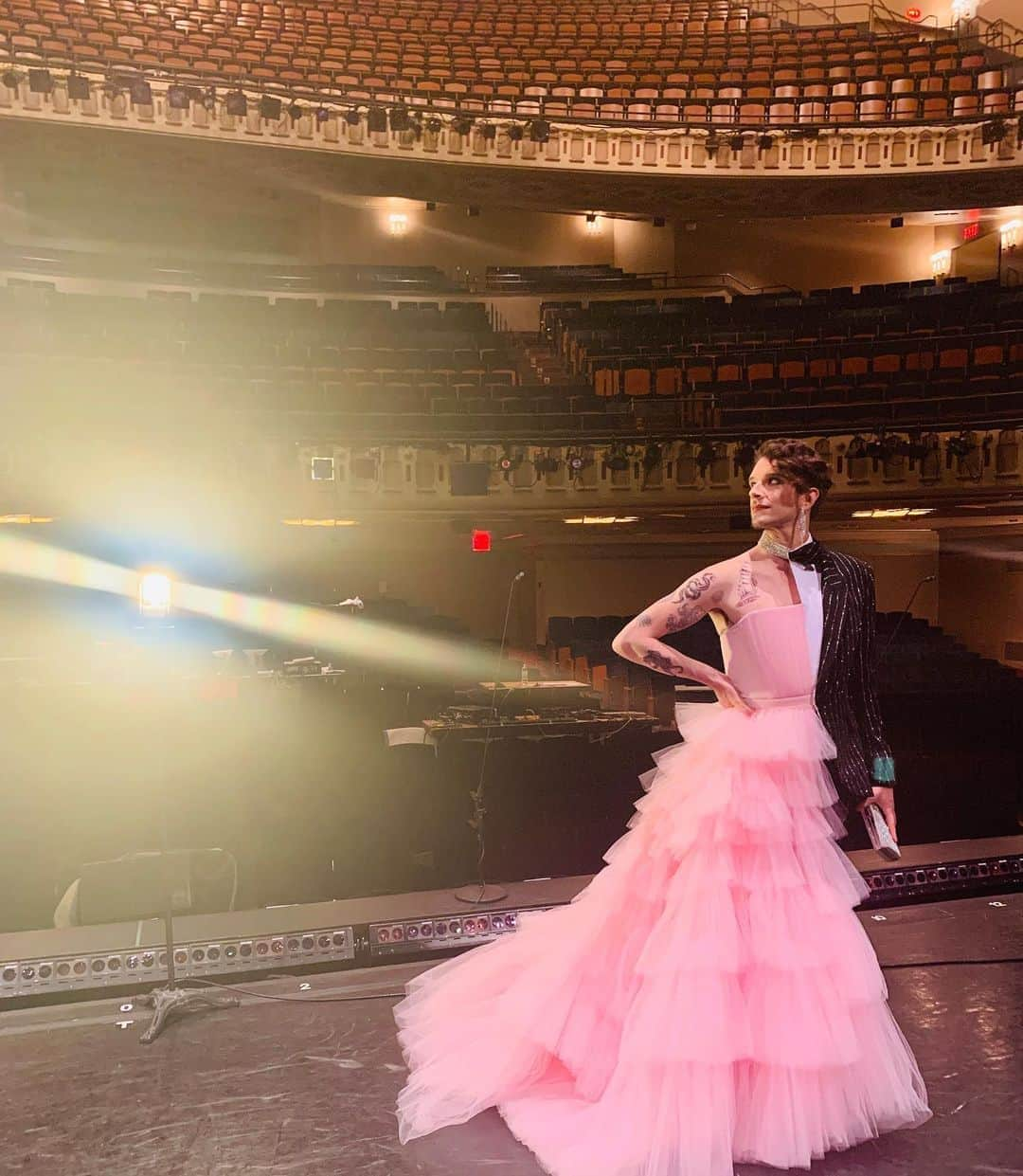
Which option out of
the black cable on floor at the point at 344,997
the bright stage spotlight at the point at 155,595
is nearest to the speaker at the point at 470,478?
the bright stage spotlight at the point at 155,595

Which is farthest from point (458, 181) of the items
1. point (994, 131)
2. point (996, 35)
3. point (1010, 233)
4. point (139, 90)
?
point (996, 35)

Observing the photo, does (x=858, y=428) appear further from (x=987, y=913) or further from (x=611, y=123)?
(x=987, y=913)

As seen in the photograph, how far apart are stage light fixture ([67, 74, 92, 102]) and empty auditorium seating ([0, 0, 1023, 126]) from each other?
282mm

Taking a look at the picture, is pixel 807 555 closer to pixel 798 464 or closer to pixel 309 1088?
pixel 798 464

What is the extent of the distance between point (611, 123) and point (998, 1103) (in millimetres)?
10749

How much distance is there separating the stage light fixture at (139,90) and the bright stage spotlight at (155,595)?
8828mm

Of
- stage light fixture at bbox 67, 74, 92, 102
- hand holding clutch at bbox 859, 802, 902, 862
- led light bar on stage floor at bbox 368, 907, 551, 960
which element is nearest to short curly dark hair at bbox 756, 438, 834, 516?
hand holding clutch at bbox 859, 802, 902, 862

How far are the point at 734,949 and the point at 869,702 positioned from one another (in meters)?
0.62

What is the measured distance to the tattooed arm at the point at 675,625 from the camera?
1.85m

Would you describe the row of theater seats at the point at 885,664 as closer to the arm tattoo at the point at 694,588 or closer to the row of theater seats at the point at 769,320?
the row of theater seats at the point at 769,320

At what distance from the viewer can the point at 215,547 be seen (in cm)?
943

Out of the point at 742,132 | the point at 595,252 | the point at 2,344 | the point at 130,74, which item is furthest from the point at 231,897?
the point at 595,252

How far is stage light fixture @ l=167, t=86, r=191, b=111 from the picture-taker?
9617mm

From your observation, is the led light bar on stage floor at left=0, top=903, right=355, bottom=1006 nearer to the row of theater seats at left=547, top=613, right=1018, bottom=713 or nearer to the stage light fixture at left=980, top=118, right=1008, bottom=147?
the row of theater seats at left=547, top=613, right=1018, bottom=713
